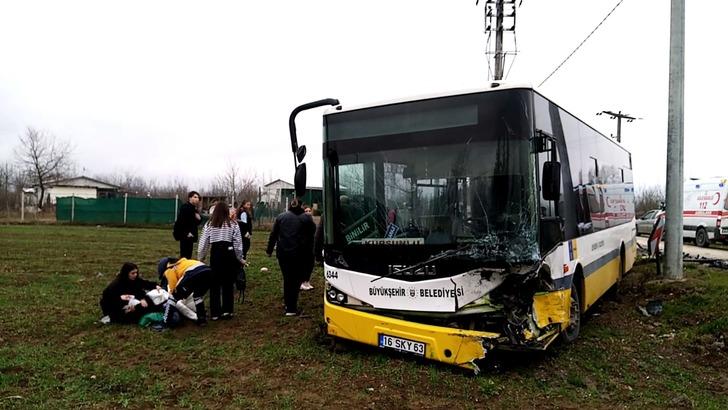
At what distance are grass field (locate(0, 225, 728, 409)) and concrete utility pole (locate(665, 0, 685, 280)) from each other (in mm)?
1019

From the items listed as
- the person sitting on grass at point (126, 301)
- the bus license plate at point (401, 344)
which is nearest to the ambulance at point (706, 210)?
the bus license plate at point (401, 344)

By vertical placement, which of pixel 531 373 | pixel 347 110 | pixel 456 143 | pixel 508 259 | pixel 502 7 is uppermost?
pixel 502 7

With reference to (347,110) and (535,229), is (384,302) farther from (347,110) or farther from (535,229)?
(347,110)

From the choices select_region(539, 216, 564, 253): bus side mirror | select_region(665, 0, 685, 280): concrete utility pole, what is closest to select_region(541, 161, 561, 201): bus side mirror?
A: select_region(539, 216, 564, 253): bus side mirror

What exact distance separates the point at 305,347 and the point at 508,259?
2688 millimetres

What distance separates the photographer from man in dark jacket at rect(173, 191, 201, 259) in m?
9.58

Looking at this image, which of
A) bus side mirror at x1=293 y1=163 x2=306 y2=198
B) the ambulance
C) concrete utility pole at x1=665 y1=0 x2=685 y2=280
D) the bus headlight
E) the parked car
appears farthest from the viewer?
the parked car

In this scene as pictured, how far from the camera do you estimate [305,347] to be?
247 inches

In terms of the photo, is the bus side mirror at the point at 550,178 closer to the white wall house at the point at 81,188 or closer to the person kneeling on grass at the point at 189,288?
the person kneeling on grass at the point at 189,288

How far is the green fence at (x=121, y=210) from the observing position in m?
34.0

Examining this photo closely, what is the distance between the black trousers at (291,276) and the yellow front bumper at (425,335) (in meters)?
1.91

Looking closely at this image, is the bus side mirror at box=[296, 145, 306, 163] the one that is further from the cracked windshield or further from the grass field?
the grass field

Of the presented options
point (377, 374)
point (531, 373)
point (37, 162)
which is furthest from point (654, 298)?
point (37, 162)

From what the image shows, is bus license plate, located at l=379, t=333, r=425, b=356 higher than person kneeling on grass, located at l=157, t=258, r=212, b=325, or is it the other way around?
person kneeling on grass, located at l=157, t=258, r=212, b=325
